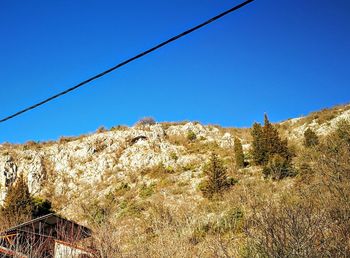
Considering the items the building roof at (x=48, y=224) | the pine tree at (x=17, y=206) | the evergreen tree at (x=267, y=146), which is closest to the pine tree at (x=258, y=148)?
the evergreen tree at (x=267, y=146)

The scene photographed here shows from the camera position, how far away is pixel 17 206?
24.8 m

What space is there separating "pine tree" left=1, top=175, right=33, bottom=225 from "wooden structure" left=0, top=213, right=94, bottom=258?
26.2ft

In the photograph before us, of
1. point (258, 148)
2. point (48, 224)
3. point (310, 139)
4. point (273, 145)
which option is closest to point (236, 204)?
point (48, 224)

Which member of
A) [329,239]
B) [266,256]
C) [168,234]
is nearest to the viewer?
[266,256]

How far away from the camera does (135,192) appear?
27484 mm

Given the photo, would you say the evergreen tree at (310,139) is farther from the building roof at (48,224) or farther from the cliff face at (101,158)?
the building roof at (48,224)

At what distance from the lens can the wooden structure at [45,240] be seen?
A: 11.3m

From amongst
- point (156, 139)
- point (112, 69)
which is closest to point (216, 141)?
point (156, 139)

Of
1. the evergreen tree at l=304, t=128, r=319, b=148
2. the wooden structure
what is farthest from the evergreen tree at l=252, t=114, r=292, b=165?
the wooden structure

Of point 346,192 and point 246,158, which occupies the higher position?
point 246,158

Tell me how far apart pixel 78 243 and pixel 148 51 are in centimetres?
1074

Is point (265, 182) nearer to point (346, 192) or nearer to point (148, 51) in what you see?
point (346, 192)

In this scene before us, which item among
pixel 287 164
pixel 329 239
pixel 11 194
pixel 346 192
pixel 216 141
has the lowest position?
pixel 329 239

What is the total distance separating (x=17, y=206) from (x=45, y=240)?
11.4m
